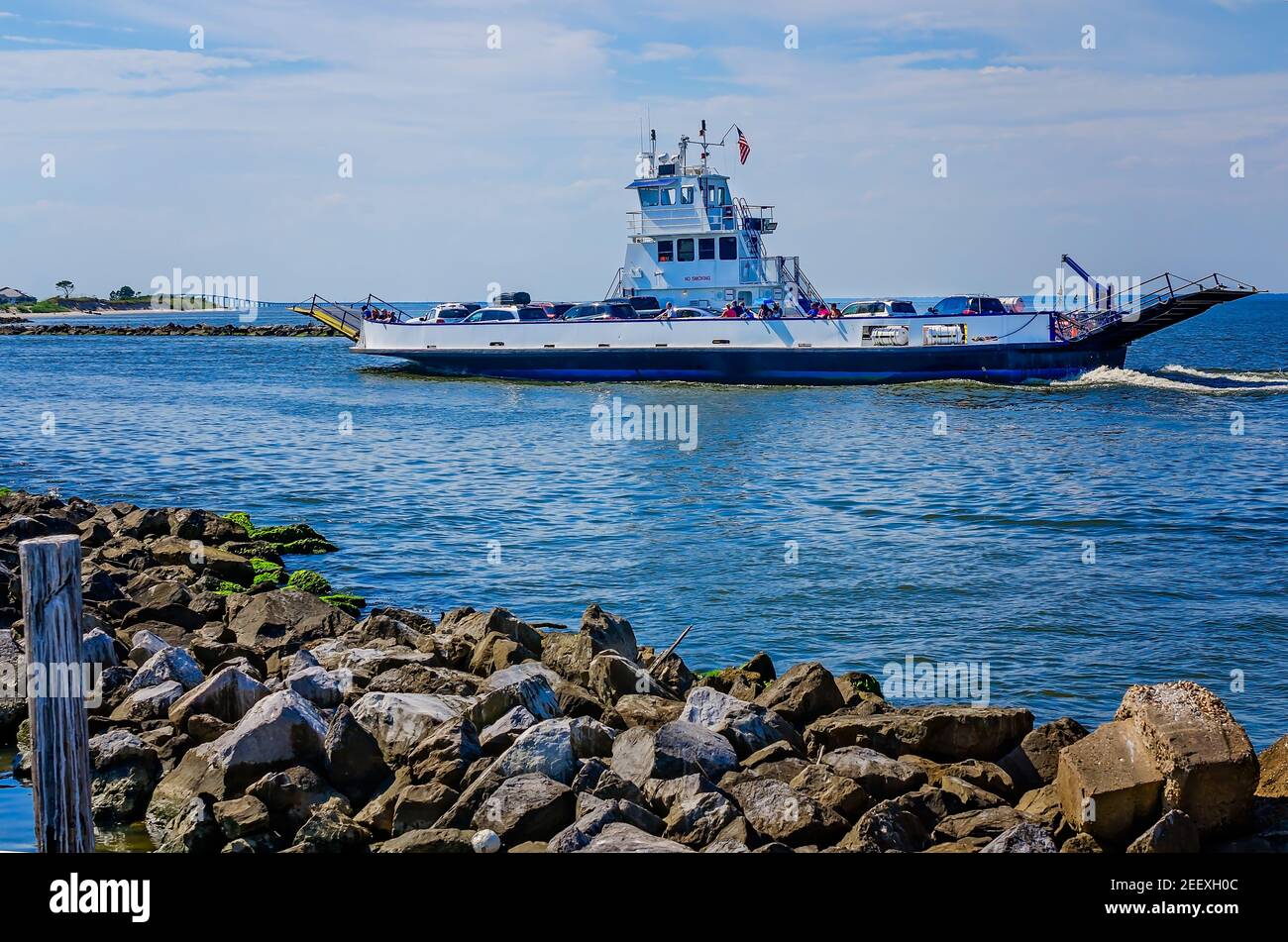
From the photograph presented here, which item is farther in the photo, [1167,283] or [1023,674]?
[1167,283]

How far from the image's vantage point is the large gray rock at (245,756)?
324 inches

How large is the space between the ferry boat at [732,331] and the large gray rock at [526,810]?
114ft

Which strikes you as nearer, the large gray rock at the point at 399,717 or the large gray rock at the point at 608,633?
the large gray rock at the point at 399,717

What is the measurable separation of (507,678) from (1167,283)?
112 ft

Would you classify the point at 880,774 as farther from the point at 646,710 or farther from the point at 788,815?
the point at 646,710

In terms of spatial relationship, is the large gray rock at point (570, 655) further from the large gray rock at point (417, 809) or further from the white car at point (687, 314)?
the white car at point (687, 314)

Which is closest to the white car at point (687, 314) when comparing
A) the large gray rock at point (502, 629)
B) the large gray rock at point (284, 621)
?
the large gray rock at point (284, 621)

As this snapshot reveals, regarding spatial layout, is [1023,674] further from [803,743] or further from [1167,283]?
[1167,283]

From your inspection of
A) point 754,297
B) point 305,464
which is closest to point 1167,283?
point 754,297

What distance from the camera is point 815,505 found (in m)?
22.2

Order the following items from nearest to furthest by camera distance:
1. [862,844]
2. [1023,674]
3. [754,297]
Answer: [862,844] → [1023,674] → [754,297]

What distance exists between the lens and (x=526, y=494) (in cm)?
2361

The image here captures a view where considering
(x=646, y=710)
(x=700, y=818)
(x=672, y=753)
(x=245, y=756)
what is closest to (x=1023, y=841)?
(x=700, y=818)

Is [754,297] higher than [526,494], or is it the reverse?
[754,297]
